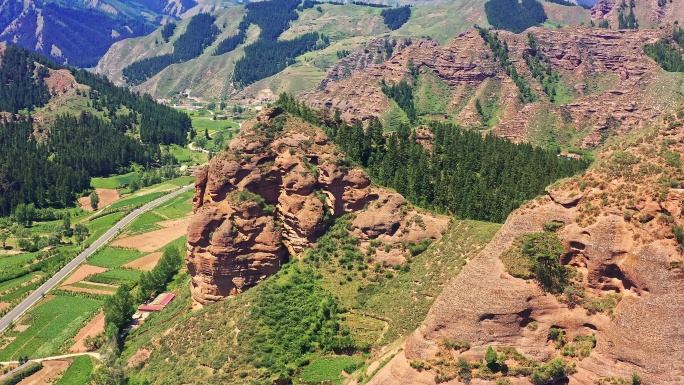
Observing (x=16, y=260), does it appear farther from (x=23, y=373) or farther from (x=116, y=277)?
(x=23, y=373)

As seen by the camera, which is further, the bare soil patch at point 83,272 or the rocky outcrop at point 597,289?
the bare soil patch at point 83,272

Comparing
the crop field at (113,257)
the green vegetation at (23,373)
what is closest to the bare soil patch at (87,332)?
the green vegetation at (23,373)

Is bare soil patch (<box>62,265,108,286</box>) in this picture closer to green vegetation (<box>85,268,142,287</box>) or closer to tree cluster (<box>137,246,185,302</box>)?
green vegetation (<box>85,268,142,287</box>)

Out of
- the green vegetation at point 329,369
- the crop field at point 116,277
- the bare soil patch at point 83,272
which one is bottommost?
the bare soil patch at point 83,272

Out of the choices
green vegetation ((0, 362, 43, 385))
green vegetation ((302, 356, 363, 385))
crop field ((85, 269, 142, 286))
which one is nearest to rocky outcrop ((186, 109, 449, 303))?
green vegetation ((302, 356, 363, 385))

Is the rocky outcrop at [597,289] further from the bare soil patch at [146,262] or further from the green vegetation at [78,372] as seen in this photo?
the bare soil patch at [146,262]

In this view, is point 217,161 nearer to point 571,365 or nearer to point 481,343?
point 481,343
